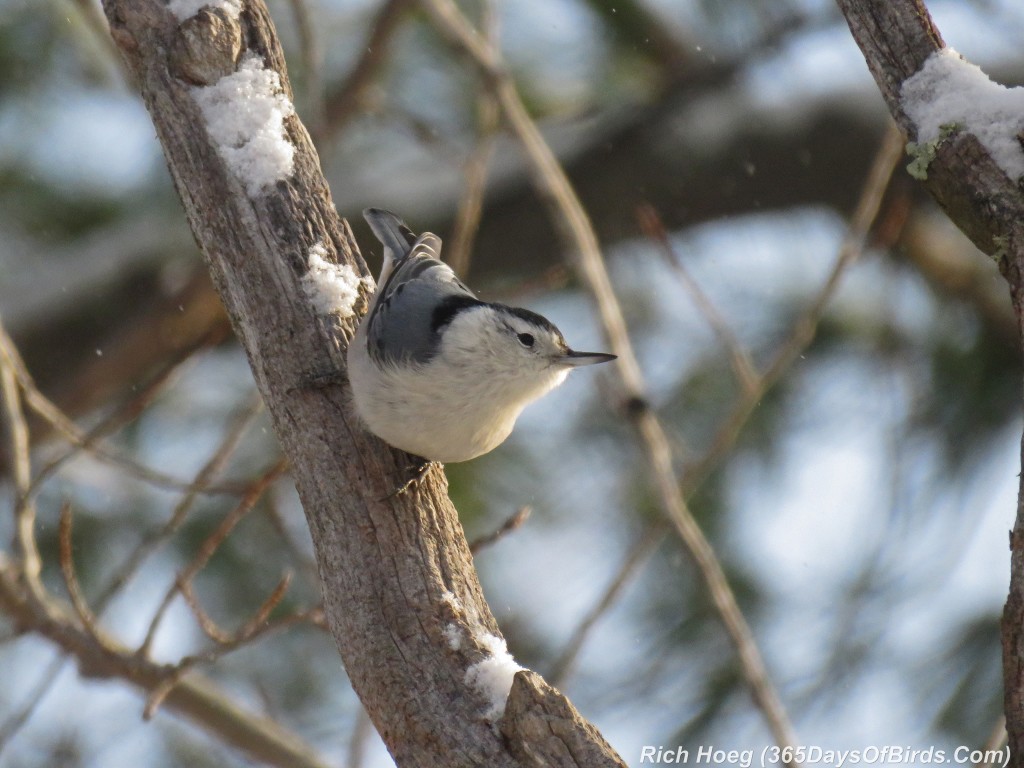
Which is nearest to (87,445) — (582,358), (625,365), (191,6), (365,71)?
(191,6)

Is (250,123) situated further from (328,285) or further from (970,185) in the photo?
(970,185)

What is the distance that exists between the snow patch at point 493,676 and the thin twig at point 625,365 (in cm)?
48

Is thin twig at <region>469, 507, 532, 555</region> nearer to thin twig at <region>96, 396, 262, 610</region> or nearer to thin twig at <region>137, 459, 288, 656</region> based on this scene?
thin twig at <region>137, 459, 288, 656</region>

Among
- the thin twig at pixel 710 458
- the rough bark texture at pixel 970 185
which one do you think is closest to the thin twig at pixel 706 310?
the thin twig at pixel 710 458

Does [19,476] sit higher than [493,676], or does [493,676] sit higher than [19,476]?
[19,476]

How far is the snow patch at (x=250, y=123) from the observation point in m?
1.81

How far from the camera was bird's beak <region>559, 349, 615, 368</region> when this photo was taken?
199 centimetres

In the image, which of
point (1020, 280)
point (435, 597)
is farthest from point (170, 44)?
point (1020, 280)

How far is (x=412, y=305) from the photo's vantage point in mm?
1983

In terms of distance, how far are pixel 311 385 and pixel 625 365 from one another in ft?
2.21

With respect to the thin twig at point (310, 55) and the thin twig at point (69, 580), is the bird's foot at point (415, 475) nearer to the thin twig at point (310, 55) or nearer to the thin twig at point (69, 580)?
the thin twig at point (69, 580)

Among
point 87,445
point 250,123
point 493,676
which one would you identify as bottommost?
point 493,676

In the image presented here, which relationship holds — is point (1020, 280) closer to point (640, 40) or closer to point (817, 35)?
point (817, 35)

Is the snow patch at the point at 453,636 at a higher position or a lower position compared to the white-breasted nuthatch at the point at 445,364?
lower
